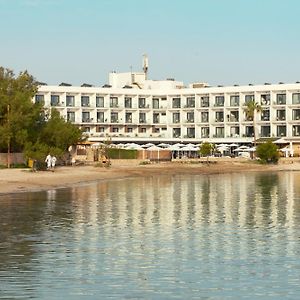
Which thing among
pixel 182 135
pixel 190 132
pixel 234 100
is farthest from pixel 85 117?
pixel 234 100

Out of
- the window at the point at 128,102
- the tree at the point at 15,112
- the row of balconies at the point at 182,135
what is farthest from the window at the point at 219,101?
the tree at the point at 15,112

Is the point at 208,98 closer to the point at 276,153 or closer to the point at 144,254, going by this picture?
the point at 276,153

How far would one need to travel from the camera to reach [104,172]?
88375mm

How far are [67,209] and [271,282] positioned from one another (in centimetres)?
2273

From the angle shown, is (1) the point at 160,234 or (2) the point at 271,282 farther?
(1) the point at 160,234

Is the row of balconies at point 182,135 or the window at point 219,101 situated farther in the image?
the window at point 219,101

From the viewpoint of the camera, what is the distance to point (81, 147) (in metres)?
124

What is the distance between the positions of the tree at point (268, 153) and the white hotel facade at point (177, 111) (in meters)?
30.7

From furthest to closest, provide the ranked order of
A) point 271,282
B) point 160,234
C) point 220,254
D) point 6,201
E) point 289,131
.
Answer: point 289,131 < point 6,201 < point 160,234 < point 220,254 < point 271,282

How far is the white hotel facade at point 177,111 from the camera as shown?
15538 centimetres

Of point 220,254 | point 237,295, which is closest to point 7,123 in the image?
point 220,254

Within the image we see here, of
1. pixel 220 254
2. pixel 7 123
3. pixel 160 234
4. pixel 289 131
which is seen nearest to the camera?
pixel 220 254

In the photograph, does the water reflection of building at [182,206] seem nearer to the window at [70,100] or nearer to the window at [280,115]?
the window at [280,115]

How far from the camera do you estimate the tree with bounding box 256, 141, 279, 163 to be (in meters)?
120
